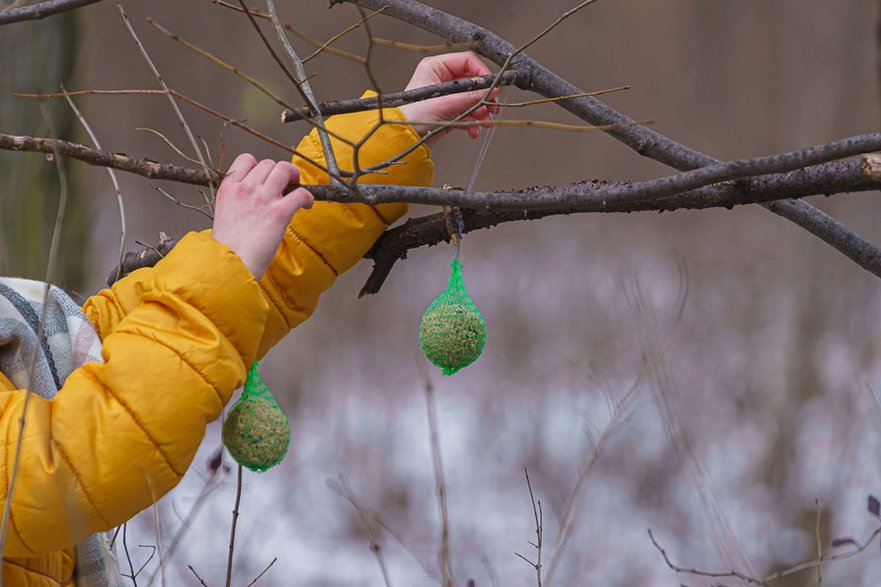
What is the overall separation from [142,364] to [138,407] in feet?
0.13

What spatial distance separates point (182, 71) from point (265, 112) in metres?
1.23

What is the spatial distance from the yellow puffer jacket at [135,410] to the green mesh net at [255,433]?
39mm

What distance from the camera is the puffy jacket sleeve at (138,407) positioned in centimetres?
89

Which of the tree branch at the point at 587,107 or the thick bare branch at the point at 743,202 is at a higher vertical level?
the tree branch at the point at 587,107

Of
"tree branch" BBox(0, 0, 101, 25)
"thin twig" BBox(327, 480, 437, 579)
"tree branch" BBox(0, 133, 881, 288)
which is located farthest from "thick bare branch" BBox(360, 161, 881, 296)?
"tree branch" BBox(0, 0, 101, 25)

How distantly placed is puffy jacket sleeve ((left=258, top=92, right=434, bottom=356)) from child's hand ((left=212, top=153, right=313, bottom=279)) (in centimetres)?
12

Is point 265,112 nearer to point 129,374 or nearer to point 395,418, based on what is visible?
point 395,418

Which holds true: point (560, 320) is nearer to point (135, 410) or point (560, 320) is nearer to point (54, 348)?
point (54, 348)

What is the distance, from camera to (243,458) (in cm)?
98

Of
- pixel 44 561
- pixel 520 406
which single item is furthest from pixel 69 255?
pixel 520 406

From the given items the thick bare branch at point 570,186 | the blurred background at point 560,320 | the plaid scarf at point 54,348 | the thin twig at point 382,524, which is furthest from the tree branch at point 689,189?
the blurred background at point 560,320

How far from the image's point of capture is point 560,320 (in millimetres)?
3604

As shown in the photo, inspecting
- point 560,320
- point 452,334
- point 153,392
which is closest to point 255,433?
Answer: point 153,392

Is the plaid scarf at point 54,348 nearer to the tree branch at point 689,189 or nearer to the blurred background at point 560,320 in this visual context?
the tree branch at point 689,189
